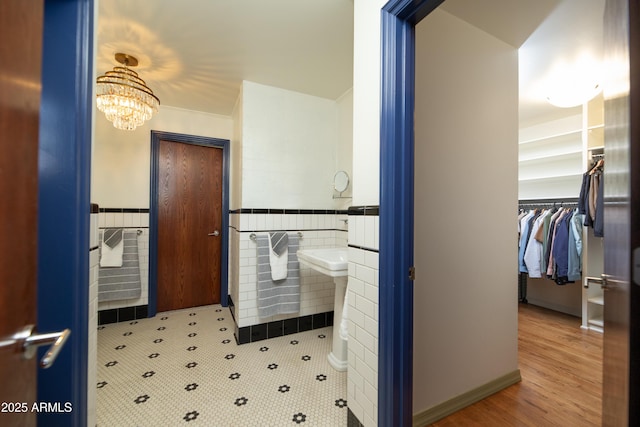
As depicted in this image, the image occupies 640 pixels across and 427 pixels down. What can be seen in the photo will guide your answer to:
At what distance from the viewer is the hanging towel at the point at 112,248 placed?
2547 mm

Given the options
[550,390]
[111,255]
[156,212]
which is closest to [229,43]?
[156,212]

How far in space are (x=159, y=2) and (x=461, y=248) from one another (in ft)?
7.78

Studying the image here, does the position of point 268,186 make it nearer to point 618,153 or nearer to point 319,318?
point 319,318

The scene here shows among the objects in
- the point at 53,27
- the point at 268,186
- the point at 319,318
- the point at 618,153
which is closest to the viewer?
the point at 618,153

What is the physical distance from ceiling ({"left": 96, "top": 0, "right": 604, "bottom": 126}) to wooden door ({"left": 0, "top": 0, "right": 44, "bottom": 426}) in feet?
4.50

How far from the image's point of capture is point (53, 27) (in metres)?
0.78

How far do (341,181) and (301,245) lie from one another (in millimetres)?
785

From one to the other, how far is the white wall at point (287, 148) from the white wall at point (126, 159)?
1.15m

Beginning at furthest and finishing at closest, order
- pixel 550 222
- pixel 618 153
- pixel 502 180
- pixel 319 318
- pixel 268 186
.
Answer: pixel 550 222, pixel 319 318, pixel 268 186, pixel 502 180, pixel 618 153

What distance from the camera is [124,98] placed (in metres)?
1.85

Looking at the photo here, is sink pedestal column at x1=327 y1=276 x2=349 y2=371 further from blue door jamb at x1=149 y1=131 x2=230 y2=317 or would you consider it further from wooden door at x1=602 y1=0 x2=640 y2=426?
blue door jamb at x1=149 y1=131 x2=230 y2=317

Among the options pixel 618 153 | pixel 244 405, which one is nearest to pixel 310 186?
pixel 244 405

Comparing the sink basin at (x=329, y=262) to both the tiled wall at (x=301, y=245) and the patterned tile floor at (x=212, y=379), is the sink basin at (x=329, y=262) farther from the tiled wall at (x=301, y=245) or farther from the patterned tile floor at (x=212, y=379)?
the patterned tile floor at (x=212, y=379)

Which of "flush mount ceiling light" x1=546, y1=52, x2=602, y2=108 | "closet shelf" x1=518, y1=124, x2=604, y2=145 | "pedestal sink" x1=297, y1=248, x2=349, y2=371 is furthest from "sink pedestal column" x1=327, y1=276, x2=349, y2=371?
"closet shelf" x1=518, y1=124, x2=604, y2=145
